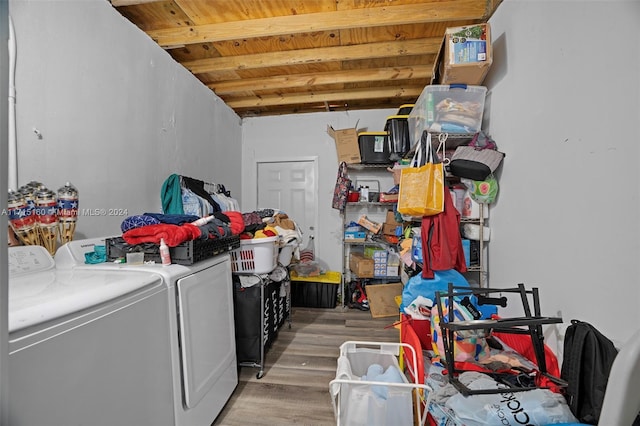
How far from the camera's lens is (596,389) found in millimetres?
836

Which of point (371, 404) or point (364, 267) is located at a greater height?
point (364, 267)

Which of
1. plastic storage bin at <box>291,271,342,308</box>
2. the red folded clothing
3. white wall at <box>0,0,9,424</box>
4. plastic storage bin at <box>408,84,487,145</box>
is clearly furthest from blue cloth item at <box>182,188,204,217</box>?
plastic storage bin at <box>408,84,487,145</box>

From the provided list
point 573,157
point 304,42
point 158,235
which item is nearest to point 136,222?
point 158,235

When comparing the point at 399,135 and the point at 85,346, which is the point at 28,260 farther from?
the point at 399,135

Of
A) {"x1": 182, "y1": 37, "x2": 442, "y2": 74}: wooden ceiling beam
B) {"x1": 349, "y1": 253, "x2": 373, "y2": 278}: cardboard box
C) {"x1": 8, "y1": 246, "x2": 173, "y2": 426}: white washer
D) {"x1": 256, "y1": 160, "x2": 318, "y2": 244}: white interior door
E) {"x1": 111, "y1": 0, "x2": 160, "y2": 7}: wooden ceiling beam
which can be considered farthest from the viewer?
{"x1": 256, "y1": 160, "x2": 318, "y2": 244}: white interior door

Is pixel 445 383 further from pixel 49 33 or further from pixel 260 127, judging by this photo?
pixel 260 127

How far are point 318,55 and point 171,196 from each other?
5.76 feet

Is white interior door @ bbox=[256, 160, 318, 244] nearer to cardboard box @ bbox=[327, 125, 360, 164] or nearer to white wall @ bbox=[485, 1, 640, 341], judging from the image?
cardboard box @ bbox=[327, 125, 360, 164]

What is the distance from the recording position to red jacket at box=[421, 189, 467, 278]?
166cm

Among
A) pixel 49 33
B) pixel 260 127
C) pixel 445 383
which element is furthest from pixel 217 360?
pixel 260 127

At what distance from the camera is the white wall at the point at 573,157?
90cm

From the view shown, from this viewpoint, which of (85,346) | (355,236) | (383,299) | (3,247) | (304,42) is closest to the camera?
(3,247)

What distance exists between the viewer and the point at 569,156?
1.13 metres

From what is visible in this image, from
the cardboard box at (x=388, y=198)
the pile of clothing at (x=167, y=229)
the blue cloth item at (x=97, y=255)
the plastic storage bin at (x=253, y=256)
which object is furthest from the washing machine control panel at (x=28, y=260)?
the cardboard box at (x=388, y=198)
